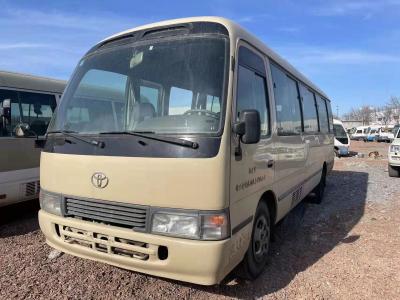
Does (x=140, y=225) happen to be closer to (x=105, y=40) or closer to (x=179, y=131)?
(x=179, y=131)

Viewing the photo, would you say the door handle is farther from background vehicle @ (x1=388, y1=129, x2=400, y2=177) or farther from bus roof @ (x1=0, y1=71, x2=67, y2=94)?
background vehicle @ (x1=388, y1=129, x2=400, y2=177)

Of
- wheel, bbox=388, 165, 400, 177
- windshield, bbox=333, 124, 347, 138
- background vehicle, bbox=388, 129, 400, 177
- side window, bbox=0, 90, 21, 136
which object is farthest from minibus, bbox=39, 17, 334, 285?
windshield, bbox=333, 124, 347, 138

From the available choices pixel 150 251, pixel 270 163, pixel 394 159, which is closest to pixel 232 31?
pixel 270 163

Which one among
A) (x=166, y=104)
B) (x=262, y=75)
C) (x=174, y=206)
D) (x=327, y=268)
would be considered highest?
(x=262, y=75)

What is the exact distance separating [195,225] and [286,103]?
290 centimetres

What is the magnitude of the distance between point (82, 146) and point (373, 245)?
4.28 m

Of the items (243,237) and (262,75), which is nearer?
(243,237)

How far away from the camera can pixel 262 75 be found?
4379 mm

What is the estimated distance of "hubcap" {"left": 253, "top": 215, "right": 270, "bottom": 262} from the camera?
4.25 m

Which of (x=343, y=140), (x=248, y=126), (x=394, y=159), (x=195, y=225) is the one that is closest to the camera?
(x=195, y=225)

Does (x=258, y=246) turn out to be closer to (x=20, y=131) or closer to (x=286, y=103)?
(x=286, y=103)

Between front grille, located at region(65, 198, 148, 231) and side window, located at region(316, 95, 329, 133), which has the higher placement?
side window, located at region(316, 95, 329, 133)

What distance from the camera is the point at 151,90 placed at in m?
3.78

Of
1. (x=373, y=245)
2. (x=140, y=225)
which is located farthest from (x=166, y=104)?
(x=373, y=245)
